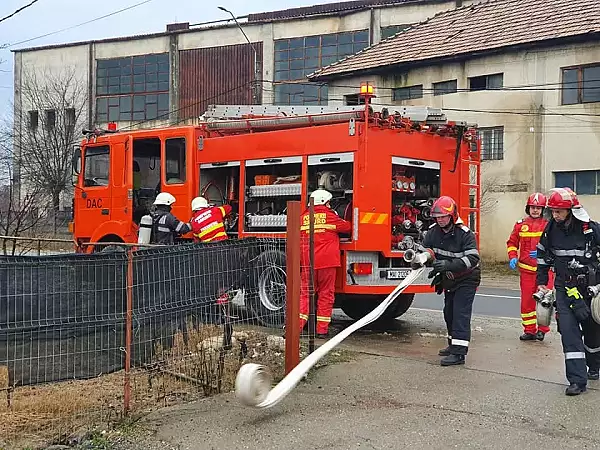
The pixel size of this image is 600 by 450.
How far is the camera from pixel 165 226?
9102 millimetres

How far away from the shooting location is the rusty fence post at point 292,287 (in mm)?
6180

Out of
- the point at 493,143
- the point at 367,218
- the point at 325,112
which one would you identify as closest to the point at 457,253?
the point at 367,218

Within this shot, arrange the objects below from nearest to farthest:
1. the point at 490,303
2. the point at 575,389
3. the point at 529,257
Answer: the point at 575,389 < the point at 529,257 < the point at 490,303

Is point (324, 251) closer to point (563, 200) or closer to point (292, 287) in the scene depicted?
point (292, 287)

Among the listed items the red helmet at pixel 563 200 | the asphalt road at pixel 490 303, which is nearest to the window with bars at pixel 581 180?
the asphalt road at pixel 490 303

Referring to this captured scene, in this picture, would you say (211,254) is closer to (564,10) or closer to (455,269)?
(455,269)

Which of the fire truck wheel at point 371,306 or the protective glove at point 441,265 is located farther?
the fire truck wheel at point 371,306

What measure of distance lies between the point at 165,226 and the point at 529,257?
449cm

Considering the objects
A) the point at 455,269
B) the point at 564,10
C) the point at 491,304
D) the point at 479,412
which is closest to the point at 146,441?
the point at 479,412

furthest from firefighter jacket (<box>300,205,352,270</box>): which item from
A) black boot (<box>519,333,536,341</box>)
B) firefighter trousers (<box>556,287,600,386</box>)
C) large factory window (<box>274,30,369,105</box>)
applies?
large factory window (<box>274,30,369,105</box>)

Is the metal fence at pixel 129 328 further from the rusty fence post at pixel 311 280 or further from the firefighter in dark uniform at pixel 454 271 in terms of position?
the firefighter in dark uniform at pixel 454 271

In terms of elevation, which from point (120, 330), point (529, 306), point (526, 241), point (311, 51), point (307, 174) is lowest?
point (529, 306)

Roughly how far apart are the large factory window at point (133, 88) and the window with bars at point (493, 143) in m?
21.2

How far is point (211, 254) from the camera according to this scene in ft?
20.3
